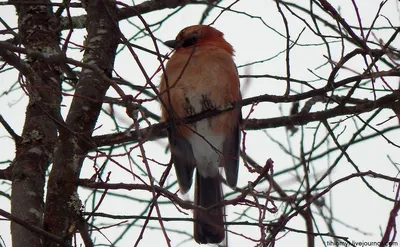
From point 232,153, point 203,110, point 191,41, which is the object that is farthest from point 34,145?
point 191,41

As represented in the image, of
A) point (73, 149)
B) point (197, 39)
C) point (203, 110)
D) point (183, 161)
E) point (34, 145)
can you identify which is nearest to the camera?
point (73, 149)

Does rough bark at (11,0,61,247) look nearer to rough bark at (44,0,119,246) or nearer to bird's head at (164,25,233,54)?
rough bark at (44,0,119,246)

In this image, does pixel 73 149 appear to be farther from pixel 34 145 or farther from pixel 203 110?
pixel 203 110

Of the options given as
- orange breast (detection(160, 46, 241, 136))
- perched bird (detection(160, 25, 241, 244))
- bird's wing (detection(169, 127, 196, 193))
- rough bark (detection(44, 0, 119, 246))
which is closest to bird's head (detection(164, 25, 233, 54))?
perched bird (detection(160, 25, 241, 244))

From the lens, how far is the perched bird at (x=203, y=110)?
4.95m

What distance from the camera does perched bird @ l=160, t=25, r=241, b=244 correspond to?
4.95 meters

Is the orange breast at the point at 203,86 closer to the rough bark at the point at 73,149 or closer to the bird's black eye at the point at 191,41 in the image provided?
the bird's black eye at the point at 191,41

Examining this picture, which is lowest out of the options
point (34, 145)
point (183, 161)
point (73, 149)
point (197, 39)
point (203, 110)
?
point (73, 149)

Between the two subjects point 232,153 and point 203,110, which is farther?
point 232,153

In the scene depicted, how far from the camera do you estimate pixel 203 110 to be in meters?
4.93

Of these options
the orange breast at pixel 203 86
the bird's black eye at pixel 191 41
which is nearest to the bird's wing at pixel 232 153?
the orange breast at pixel 203 86

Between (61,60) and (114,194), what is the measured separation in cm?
314

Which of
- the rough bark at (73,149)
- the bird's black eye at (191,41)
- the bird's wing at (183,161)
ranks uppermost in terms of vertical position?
the bird's black eye at (191,41)

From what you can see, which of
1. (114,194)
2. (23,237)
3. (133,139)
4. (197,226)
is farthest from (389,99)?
(114,194)
